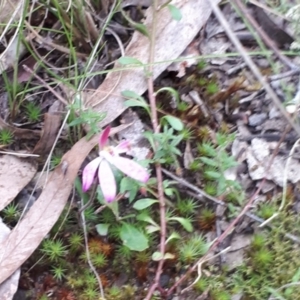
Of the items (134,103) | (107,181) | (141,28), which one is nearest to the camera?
(107,181)

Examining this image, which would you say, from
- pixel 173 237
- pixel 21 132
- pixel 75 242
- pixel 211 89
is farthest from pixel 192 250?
pixel 21 132

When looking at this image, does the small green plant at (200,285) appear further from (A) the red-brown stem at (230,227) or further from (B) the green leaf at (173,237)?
(B) the green leaf at (173,237)

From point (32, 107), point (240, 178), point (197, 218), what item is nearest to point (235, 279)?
point (197, 218)

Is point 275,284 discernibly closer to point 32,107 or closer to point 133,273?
point 133,273

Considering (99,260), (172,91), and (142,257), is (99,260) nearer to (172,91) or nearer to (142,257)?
(142,257)

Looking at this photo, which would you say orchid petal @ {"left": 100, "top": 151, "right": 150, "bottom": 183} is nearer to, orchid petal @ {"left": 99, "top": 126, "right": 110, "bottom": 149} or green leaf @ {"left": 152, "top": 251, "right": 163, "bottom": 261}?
orchid petal @ {"left": 99, "top": 126, "right": 110, "bottom": 149}

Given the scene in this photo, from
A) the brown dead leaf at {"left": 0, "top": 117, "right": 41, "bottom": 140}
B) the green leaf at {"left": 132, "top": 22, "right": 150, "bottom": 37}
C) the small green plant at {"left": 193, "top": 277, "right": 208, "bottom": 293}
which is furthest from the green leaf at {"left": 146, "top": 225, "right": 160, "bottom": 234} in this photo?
the green leaf at {"left": 132, "top": 22, "right": 150, "bottom": 37}
